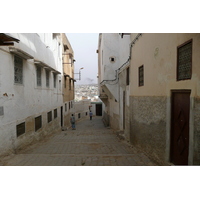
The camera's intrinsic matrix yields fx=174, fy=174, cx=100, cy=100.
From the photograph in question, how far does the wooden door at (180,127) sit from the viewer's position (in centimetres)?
353

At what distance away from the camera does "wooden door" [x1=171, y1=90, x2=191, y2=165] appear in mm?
3531

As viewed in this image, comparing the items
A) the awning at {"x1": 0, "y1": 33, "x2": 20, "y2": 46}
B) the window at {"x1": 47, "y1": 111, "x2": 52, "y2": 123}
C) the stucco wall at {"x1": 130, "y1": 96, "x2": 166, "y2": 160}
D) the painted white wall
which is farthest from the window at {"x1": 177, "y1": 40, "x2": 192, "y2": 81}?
the window at {"x1": 47, "y1": 111, "x2": 52, "y2": 123}

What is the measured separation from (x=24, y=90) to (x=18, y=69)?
90 centimetres

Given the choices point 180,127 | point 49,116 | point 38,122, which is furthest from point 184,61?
point 49,116

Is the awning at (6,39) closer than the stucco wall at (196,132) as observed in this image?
No

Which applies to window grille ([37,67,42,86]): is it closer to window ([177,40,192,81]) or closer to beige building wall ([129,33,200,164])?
beige building wall ([129,33,200,164])

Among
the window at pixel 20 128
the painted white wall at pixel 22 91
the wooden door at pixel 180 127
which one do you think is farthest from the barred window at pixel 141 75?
the window at pixel 20 128

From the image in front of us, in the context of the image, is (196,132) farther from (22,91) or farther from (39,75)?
(39,75)

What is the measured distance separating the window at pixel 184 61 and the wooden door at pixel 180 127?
339mm

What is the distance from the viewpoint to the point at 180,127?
12.3ft

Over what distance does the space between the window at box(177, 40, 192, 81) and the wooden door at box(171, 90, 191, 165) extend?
339 mm

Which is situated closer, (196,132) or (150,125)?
(196,132)

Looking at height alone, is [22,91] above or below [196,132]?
above

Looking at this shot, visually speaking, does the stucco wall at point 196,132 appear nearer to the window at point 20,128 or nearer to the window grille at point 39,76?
the window at point 20,128
